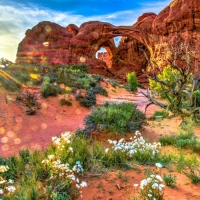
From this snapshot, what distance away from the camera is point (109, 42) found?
150 feet

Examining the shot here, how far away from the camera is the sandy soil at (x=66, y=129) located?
12.0 feet

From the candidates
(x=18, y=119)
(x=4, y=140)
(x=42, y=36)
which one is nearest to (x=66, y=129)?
(x=18, y=119)

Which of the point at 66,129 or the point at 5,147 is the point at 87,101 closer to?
the point at 66,129

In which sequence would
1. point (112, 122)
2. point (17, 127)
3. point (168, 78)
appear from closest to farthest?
point (112, 122), point (17, 127), point (168, 78)

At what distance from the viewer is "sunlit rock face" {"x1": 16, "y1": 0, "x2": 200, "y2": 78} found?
1344 inches

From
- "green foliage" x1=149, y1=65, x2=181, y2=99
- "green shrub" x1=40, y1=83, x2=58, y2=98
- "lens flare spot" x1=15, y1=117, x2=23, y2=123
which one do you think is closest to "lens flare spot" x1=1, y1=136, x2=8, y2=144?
"lens flare spot" x1=15, y1=117, x2=23, y2=123

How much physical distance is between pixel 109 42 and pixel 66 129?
1504 inches

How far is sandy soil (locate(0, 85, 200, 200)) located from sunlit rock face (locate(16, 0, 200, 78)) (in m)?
25.4

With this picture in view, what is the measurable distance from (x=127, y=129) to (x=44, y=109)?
17.6 feet

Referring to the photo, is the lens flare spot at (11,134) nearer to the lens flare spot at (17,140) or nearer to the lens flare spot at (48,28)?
the lens flare spot at (17,140)

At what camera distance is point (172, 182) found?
147 inches

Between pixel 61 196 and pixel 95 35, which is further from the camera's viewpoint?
pixel 95 35

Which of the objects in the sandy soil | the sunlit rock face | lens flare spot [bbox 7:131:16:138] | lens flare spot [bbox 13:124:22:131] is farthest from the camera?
the sunlit rock face

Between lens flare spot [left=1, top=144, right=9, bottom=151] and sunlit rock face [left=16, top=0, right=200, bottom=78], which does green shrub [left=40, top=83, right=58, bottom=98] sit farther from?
sunlit rock face [left=16, top=0, right=200, bottom=78]
